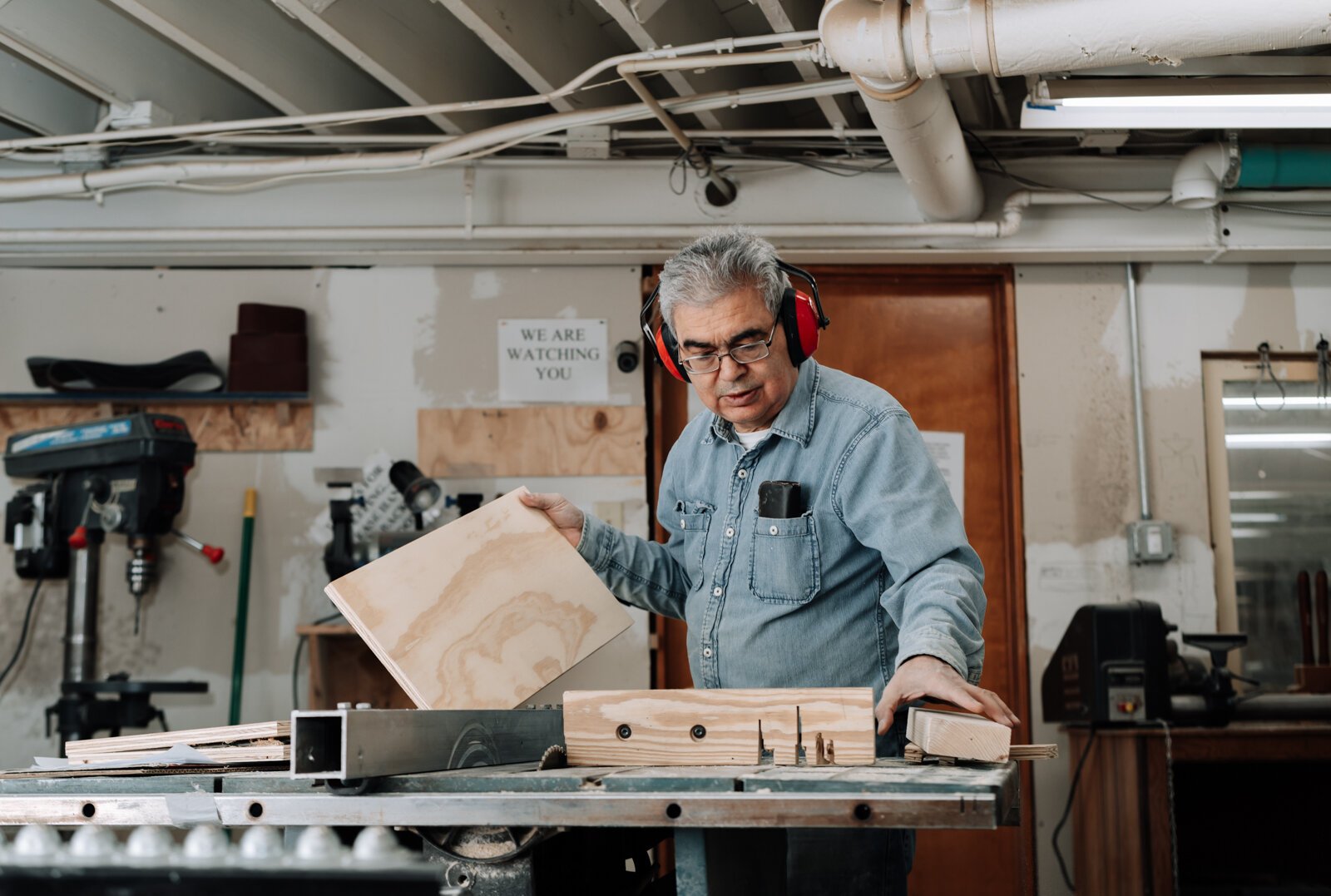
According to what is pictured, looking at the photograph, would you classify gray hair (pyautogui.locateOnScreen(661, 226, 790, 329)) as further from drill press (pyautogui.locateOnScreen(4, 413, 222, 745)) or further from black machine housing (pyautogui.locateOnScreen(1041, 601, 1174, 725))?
drill press (pyautogui.locateOnScreen(4, 413, 222, 745))

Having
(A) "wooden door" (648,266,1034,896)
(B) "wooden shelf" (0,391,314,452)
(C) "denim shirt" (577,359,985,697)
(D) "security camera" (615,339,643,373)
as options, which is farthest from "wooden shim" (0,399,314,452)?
(C) "denim shirt" (577,359,985,697)

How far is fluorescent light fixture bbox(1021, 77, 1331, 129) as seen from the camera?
2.85 m

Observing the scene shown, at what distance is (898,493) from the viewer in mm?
1729

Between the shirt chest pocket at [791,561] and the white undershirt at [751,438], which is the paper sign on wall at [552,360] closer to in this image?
the white undershirt at [751,438]

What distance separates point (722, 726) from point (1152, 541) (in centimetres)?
286

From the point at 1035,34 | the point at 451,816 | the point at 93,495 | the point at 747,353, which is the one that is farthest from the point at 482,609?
the point at 93,495

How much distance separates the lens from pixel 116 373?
3.72 m

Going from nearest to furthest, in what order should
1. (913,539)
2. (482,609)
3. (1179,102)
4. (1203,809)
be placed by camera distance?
(913,539)
(482,609)
(1179,102)
(1203,809)

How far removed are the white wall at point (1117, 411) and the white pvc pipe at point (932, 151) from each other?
51cm

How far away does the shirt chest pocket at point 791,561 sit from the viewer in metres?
1.80

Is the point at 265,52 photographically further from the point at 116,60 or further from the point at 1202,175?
the point at 1202,175

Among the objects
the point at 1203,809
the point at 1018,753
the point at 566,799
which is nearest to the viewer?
the point at 566,799

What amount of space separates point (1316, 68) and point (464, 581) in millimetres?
2402

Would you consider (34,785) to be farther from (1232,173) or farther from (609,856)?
(1232,173)
